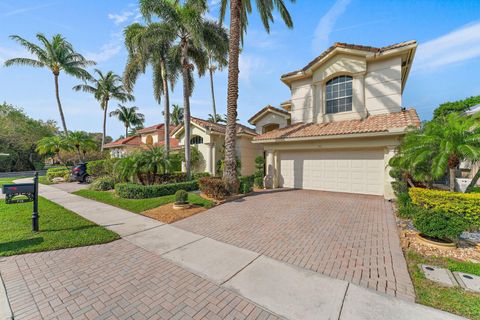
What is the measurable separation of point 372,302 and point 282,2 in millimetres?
15506

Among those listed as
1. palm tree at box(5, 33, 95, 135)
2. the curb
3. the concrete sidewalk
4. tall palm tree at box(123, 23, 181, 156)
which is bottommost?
the curb

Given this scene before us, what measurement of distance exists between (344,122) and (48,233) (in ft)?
46.2

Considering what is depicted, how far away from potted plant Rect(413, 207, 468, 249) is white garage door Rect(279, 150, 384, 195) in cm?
576

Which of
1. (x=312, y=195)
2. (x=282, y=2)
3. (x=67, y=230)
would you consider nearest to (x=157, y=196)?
(x=67, y=230)

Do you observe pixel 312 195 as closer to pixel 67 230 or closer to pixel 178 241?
pixel 178 241

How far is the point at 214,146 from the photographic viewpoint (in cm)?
1677

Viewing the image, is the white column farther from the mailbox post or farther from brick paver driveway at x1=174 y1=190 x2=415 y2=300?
the mailbox post

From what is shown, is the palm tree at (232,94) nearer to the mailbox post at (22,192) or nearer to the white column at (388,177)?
the mailbox post at (22,192)

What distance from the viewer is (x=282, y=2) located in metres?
12.7

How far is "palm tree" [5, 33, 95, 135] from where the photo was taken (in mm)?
22234

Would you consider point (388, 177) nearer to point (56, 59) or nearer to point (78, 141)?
point (78, 141)

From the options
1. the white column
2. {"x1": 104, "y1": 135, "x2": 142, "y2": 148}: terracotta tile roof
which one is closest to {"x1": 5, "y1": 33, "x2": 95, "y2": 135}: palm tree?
{"x1": 104, "y1": 135, "x2": 142, "y2": 148}: terracotta tile roof

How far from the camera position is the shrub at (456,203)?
16.9 feet

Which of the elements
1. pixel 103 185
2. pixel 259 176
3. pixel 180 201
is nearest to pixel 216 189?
pixel 180 201
